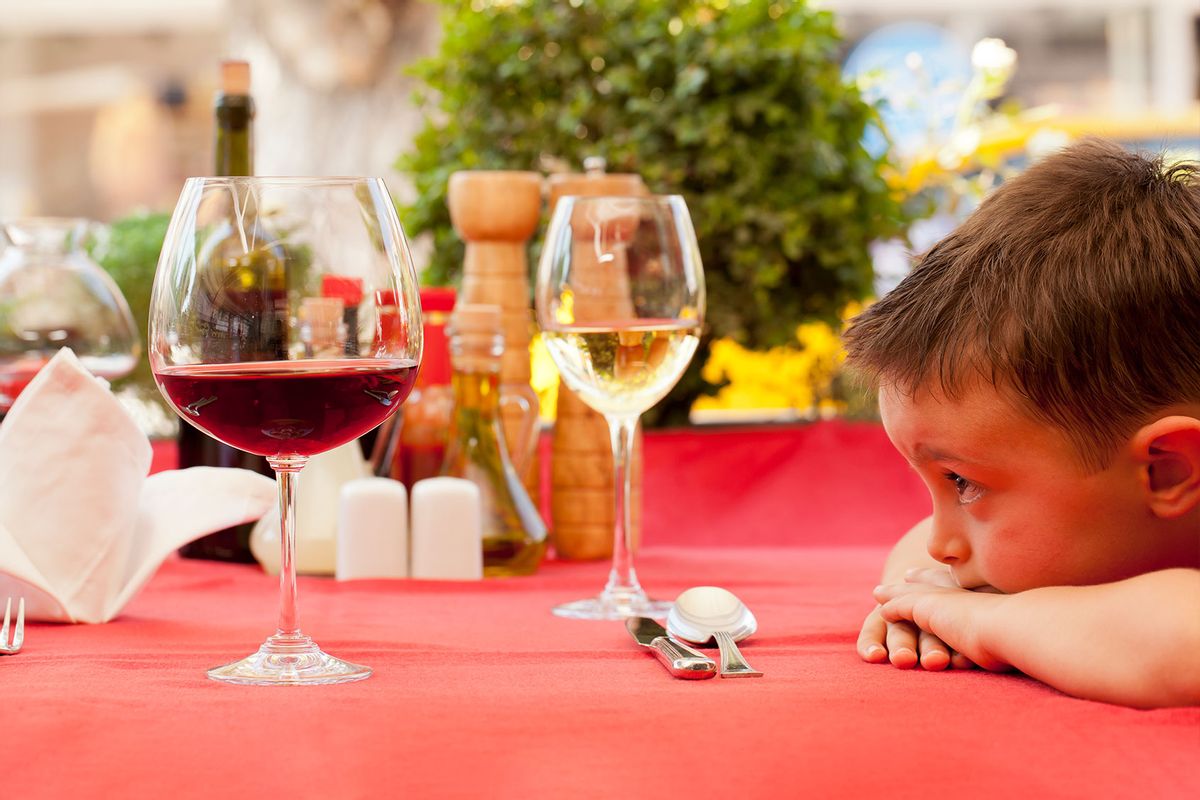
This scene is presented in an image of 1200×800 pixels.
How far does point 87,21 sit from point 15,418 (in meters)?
7.69

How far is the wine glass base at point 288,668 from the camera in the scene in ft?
2.85

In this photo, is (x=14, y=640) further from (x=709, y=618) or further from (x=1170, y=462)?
(x=1170, y=462)

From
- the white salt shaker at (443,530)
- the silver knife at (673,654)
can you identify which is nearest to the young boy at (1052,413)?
the silver knife at (673,654)

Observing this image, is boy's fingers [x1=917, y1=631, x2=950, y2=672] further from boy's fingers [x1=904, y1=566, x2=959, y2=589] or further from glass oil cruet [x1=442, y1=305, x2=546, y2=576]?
glass oil cruet [x1=442, y1=305, x2=546, y2=576]

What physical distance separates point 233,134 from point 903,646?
34.0 inches

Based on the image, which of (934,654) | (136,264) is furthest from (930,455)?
(136,264)

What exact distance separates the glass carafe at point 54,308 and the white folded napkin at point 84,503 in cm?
42

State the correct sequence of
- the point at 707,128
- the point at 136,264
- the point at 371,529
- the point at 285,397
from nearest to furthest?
the point at 285,397, the point at 371,529, the point at 707,128, the point at 136,264

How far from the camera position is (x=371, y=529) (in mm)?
1348

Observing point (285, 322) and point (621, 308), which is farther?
point (621, 308)

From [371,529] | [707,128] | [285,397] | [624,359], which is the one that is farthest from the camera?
[707,128]

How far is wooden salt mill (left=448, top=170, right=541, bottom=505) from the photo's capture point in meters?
1.56

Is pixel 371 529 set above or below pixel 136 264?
below

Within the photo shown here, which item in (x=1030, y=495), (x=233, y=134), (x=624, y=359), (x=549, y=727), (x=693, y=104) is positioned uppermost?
(x=693, y=104)
